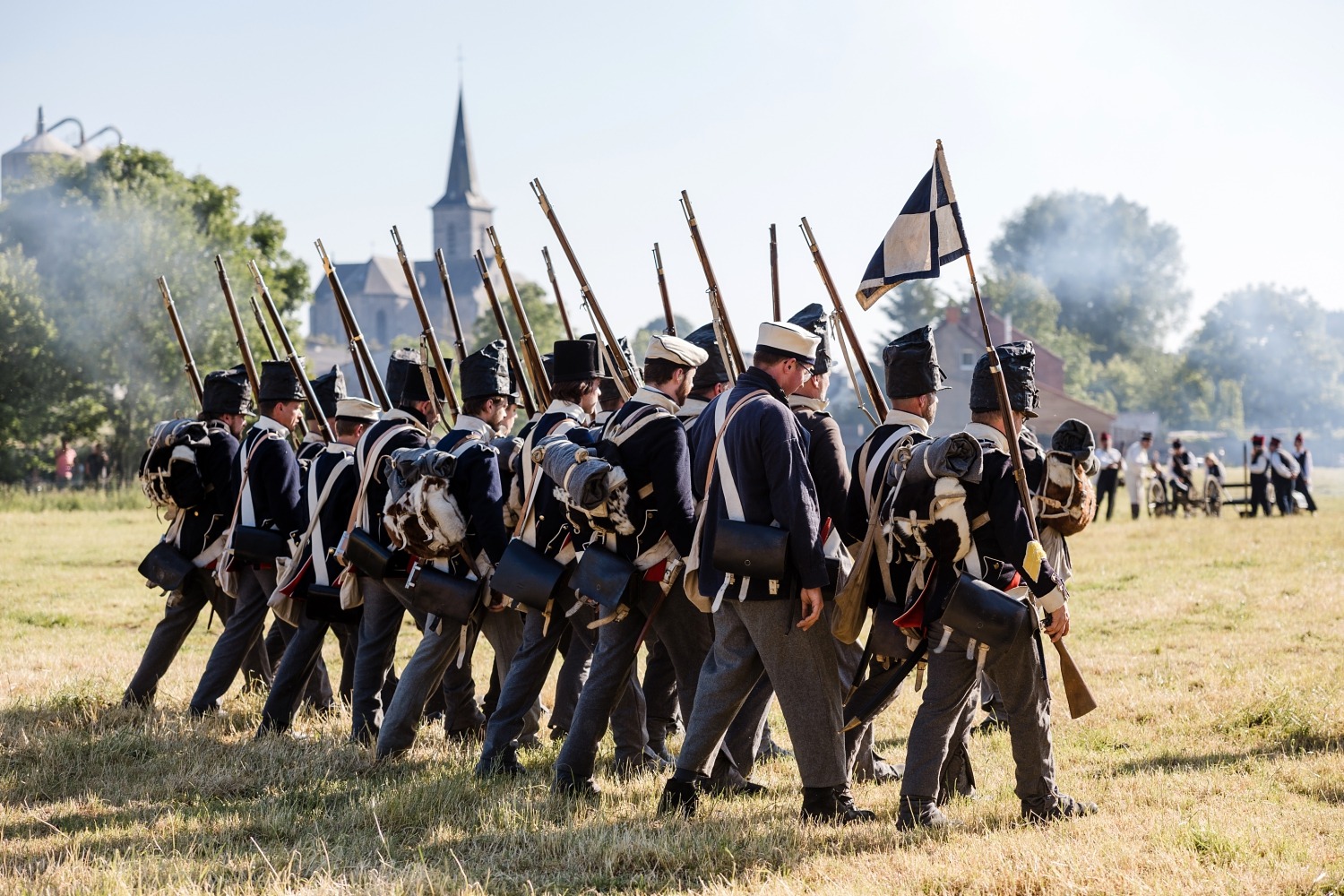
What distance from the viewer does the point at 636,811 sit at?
5.90 metres

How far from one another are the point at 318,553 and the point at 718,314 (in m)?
2.61

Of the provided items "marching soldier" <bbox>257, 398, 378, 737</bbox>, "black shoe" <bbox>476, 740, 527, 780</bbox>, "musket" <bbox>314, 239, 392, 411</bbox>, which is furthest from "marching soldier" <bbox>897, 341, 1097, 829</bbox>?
"musket" <bbox>314, 239, 392, 411</bbox>

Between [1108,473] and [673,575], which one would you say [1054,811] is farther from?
[1108,473]

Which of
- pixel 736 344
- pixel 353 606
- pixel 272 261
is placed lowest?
pixel 353 606

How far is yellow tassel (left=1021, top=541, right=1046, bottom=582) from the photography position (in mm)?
5320

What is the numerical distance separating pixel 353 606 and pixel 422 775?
4.35ft

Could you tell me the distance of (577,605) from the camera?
255 inches

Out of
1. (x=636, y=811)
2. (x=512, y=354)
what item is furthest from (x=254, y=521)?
(x=636, y=811)

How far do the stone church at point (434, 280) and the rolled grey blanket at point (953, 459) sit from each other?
103 meters

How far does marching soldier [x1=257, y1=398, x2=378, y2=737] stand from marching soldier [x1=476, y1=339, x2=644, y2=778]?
1233 millimetres

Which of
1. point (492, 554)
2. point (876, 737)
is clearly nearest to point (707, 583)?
point (492, 554)

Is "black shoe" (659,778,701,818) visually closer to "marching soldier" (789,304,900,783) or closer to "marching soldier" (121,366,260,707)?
"marching soldier" (789,304,900,783)

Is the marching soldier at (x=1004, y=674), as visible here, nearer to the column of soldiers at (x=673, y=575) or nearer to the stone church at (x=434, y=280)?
the column of soldiers at (x=673, y=575)

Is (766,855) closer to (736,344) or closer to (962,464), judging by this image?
(962,464)
